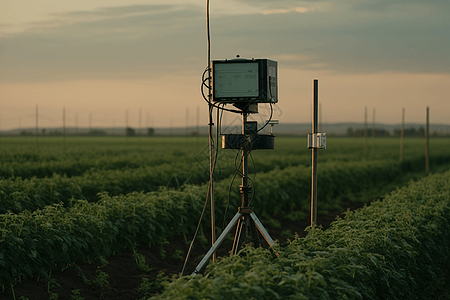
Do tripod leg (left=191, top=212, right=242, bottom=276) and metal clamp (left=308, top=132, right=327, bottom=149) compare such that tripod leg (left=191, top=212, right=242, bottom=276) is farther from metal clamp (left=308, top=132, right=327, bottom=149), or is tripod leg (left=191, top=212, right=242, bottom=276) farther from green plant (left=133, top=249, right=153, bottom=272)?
green plant (left=133, top=249, right=153, bottom=272)

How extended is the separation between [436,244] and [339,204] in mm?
9435

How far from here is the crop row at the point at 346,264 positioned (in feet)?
11.6

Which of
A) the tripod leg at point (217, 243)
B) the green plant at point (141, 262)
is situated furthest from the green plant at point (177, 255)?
the tripod leg at point (217, 243)

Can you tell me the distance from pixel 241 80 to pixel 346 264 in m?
2.56

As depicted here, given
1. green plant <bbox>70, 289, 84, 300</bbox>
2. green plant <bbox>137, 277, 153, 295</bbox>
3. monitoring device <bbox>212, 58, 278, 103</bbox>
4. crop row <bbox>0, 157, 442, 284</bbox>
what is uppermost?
monitoring device <bbox>212, 58, 278, 103</bbox>

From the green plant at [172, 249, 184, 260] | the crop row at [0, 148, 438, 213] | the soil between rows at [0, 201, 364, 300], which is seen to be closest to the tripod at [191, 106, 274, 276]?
the soil between rows at [0, 201, 364, 300]

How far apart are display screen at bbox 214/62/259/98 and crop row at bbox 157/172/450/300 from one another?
1.92 meters

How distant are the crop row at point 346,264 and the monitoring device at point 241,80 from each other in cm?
185

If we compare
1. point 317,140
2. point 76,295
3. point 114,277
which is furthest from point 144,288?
point 317,140

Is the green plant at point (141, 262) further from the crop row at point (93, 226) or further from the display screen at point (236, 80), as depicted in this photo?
the display screen at point (236, 80)

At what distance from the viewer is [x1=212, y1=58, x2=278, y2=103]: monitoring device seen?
5.75 meters

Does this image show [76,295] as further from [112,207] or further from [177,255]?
[177,255]

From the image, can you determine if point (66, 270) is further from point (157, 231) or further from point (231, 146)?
point (231, 146)

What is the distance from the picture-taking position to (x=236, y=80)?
579 cm
